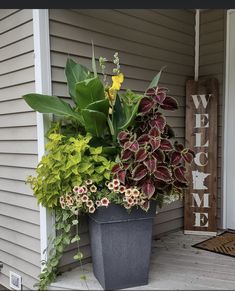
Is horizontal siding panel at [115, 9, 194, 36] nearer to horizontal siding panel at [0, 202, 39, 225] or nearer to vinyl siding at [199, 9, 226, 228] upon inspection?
vinyl siding at [199, 9, 226, 228]

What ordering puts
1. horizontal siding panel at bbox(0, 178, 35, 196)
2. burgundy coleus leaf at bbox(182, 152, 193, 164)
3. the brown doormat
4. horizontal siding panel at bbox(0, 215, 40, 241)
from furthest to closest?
the brown doormat
horizontal siding panel at bbox(0, 178, 35, 196)
horizontal siding panel at bbox(0, 215, 40, 241)
burgundy coleus leaf at bbox(182, 152, 193, 164)

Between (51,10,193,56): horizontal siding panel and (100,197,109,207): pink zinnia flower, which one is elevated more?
(51,10,193,56): horizontal siding panel

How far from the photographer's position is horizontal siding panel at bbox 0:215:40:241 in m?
2.51

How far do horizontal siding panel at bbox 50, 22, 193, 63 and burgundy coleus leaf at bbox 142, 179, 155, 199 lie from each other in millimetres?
1264

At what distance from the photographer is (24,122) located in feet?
8.38

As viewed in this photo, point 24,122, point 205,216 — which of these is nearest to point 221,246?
point 205,216

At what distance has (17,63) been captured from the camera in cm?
256

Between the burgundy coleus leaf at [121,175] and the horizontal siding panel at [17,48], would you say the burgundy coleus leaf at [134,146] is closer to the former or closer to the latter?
the burgundy coleus leaf at [121,175]

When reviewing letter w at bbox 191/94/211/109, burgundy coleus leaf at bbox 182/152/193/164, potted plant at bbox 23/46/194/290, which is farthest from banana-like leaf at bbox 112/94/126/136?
letter w at bbox 191/94/211/109

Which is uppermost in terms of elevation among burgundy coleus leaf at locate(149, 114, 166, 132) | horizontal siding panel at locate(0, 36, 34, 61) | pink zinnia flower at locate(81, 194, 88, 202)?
horizontal siding panel at locate(0, 36, 34, 61)

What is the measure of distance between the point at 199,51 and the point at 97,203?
2325 millimetres

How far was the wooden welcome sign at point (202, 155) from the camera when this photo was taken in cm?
334

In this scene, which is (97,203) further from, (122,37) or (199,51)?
(199,51)

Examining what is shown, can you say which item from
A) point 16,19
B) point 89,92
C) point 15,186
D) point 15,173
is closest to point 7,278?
point 15,186
